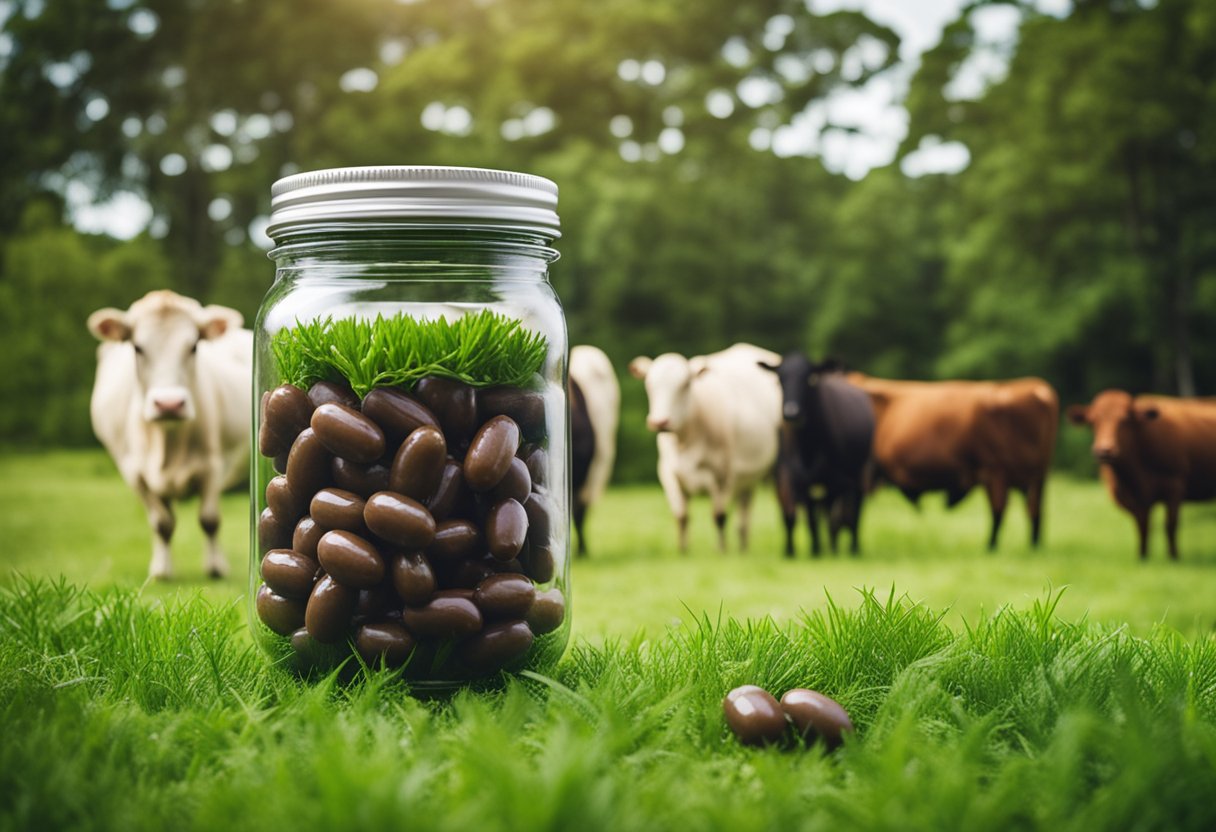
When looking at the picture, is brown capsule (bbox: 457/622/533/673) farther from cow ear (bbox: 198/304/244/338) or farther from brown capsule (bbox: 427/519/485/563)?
cow ear (bbox: 198/304/244/338)

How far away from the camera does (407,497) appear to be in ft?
6.92

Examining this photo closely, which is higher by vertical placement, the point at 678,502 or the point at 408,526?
the point at 408,526

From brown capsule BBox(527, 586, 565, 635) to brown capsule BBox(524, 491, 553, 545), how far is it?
119mm

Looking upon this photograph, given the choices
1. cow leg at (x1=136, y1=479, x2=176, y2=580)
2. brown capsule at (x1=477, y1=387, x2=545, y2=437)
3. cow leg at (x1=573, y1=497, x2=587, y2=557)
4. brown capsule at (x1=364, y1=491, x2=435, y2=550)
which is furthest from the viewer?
cow leg at (x1=573, y1=497, x2=587, y2=557)

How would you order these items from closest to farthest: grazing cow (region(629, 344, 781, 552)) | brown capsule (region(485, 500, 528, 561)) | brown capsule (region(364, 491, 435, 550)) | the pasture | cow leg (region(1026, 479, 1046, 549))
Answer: brown capsule (region(364, 491, 435, 550))
brown capsule (region(485, 500, 528, 561))
the pasture
grazing cow (region(629, 344, 781, 552))
cow leg (region(1026, 479, 1046, 549))

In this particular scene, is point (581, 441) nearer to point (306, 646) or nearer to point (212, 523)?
point (212, 523)

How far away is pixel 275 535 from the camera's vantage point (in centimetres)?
234

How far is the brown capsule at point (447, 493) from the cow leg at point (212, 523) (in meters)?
3.86

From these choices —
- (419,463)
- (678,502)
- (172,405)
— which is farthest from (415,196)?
(678,502)

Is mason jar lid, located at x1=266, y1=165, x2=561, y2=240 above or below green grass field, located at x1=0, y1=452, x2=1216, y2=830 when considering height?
above

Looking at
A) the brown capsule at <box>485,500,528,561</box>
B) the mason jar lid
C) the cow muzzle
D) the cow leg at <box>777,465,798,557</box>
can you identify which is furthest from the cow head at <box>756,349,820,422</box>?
the brown capsule at <box>485,500,528,561</box>

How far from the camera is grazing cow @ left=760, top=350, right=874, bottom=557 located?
692cm

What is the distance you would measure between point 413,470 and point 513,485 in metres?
0.23

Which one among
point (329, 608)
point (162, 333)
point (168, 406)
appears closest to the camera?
point (329, 608)
